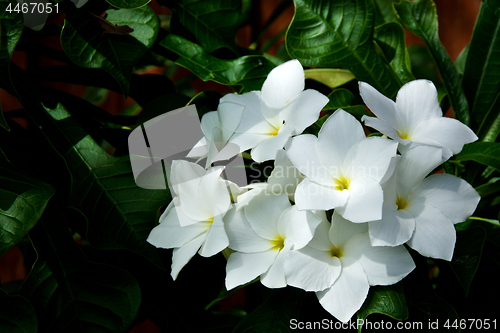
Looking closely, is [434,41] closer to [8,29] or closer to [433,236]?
[433,236]

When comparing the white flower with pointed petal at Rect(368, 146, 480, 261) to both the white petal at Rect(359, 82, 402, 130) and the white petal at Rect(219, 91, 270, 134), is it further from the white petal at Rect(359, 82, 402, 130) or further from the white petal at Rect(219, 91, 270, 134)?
the white petal at Rect(219, 91, 270, 134)

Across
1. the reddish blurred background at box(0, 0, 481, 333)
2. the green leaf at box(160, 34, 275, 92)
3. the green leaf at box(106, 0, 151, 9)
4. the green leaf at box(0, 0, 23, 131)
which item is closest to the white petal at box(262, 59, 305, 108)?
the green leaf at box(160, 34, 275, 92)

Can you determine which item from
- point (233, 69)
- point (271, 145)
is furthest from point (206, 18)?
point (271, 145)

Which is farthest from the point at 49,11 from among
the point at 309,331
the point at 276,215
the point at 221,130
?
the point at 309,331

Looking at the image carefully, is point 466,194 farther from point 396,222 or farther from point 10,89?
point 10,89

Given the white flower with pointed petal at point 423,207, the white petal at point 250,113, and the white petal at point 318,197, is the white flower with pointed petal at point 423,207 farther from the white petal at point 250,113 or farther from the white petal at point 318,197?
the white petal at point 250,113
